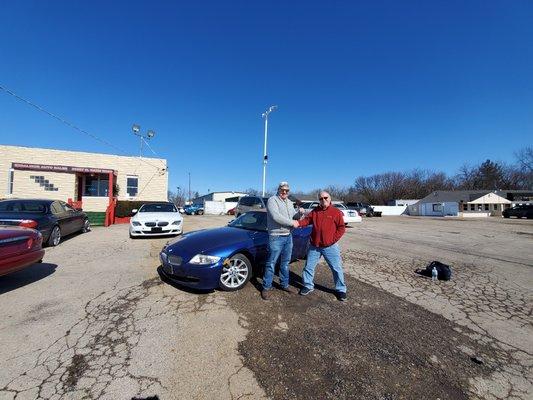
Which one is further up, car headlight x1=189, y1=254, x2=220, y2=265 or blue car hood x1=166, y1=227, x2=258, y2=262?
blue car hood x1=166, y1=227, x2=258, y2=262

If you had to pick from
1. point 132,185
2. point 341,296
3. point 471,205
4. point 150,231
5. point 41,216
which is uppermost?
point 132,185

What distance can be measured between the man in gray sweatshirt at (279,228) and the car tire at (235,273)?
39cm

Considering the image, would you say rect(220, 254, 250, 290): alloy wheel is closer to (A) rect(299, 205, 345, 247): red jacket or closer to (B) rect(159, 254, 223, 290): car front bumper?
(B) rect(159, 254, 223, 290): car front bumper

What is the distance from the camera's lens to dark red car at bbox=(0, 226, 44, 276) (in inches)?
162

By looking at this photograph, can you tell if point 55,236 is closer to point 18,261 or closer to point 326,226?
point 18,261

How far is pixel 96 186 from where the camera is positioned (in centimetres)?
1942

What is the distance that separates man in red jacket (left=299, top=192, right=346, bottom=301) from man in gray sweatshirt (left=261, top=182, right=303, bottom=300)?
0.25m

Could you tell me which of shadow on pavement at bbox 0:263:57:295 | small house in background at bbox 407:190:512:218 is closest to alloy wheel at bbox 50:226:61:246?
Answer: shadow on pavement at bbox 0:263:57:295

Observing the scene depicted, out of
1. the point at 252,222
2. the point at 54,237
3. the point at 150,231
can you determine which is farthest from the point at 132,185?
the point at 252,222

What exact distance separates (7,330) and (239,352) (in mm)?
2765

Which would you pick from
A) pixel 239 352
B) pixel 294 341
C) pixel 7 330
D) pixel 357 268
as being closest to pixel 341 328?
pixel 294 341

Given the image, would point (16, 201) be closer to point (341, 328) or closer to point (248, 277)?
point (248, 277)

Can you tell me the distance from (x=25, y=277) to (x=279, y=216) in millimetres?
4979

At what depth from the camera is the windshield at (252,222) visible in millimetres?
5481
